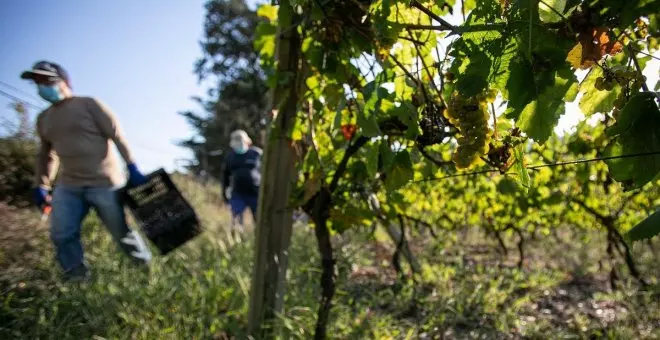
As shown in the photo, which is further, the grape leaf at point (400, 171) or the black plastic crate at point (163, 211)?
the black plastic crate at point (163, 211)

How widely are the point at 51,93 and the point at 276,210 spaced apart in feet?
7.81

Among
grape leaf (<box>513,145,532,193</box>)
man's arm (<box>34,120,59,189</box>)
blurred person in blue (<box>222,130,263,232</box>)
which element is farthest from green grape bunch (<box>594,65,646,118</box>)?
blurred person in blue (<box>222,130,263,232</box>)

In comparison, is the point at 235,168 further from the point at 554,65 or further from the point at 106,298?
the point at 554,65

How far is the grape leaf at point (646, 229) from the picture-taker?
65 centimetres

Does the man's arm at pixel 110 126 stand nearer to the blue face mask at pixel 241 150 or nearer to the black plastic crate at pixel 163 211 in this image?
the black plastic crate at pixel 163 211

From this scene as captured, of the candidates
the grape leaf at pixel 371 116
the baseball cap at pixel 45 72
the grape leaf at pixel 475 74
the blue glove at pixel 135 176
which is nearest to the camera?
the grape leaf at pixel 475 74

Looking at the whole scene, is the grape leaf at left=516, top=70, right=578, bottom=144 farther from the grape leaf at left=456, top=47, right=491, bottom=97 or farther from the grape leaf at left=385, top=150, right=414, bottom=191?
the grape leaf at left=385, top=150, right=414, bottom=191

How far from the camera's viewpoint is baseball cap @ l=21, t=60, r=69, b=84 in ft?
9.98

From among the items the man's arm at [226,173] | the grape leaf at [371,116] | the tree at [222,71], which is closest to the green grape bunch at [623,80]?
the grape leaf at [371,116]

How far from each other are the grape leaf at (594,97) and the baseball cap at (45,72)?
3.51 metres

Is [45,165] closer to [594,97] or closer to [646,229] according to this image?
[594,97]

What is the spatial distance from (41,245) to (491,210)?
12.9ft

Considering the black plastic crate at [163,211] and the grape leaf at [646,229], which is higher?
the black plastic crate at [163,211]

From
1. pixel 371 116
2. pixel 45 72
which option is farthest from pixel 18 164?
pixel 371 116
